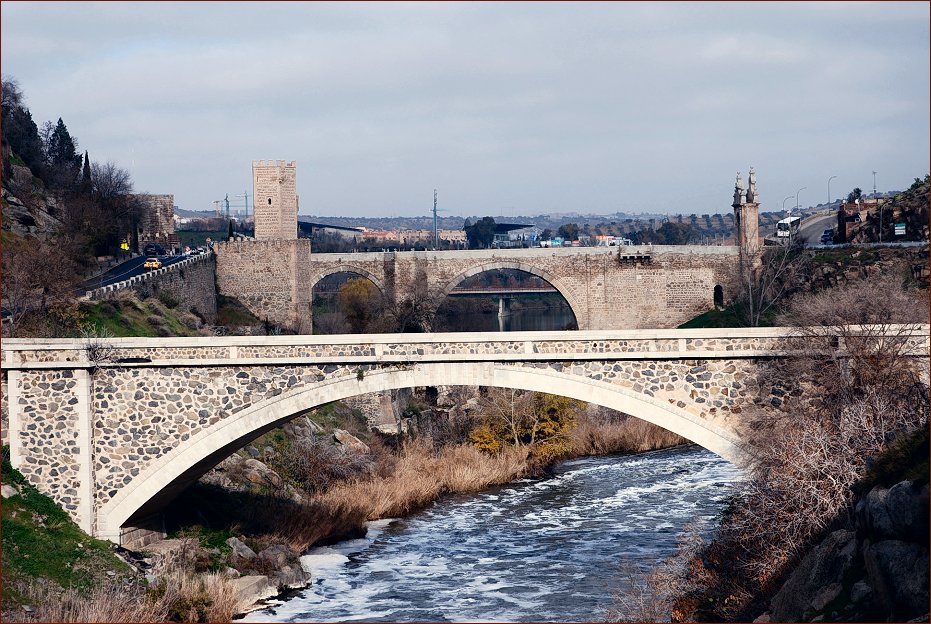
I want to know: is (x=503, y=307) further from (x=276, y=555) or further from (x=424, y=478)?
(x=276, y=555)

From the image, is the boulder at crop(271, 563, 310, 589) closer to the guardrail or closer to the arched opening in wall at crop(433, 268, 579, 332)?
the guardrail

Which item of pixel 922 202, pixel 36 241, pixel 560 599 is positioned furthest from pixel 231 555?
pixel 922 202

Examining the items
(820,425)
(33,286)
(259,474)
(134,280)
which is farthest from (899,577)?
(134,280)

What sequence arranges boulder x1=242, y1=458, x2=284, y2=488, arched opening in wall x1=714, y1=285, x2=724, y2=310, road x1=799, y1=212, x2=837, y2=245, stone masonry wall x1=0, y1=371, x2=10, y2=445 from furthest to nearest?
road x1=799, y1=212, x2=837, y2=245, arched opening in wall x1=714, y1=285, x2=724, y2=310, boulder x1=242, y1=458, x2=284, y2=488, stone masonry wall x1=0, y1=371, x2=10, y2=445

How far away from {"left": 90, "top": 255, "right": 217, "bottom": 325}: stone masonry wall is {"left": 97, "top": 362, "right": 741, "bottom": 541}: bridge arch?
1271 centimetres

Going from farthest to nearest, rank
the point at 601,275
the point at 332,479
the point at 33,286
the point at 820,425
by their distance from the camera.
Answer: the point at 601,275 < the point at 33,286 < the point at 332,479 < the point at 820,425

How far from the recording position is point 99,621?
56.8 ft

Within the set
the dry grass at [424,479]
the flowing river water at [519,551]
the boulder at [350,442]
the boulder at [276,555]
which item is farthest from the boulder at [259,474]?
Answer: the boulder at [350,442]

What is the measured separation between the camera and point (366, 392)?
21.3 m

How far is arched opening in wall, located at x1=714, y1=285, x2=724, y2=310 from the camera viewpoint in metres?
50.2

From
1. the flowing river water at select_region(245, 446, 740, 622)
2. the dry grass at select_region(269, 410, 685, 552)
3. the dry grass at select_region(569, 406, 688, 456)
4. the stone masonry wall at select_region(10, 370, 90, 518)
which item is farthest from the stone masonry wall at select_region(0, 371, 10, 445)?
the dry grass at select_region(569, 406, 688, 456)

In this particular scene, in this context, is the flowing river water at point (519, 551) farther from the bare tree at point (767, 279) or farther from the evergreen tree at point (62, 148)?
the evergreen tree at point (62, 148)

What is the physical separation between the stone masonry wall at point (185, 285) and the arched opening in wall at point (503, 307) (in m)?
9.67

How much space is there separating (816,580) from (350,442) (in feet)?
60.8
